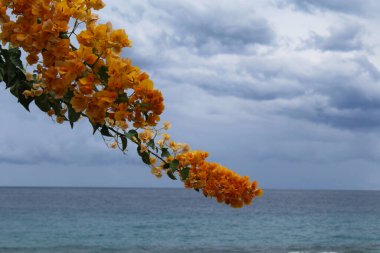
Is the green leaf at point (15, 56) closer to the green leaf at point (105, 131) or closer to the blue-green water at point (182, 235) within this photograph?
the green leaf at point (105, 131)

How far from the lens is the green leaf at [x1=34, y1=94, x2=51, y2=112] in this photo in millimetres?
2346

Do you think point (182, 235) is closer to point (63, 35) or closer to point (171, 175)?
point (171, 175)

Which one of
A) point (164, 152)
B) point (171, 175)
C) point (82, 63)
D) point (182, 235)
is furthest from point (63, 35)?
point (182, 235)

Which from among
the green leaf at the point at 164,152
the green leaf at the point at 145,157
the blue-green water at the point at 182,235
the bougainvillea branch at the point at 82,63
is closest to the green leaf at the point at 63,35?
the bougainvillea branch at the point at 82,63

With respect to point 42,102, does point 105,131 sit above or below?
below

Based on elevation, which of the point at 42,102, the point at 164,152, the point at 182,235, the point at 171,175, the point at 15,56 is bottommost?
the point at 182,235

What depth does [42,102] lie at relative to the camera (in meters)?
2.36

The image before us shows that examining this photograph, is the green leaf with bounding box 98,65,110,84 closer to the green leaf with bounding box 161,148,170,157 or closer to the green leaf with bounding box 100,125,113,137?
the green leaf with bounding box 100,125,113,137

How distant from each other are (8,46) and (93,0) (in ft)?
1.60

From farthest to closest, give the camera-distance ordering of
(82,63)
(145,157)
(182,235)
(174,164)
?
(182,235)
(174,164)
(145,157)
(82,63)

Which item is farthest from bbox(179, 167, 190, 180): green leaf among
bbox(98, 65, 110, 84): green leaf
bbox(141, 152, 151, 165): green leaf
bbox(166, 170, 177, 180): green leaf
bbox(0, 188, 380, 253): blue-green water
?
bbox(0, 188, 380, 253): blue-green water

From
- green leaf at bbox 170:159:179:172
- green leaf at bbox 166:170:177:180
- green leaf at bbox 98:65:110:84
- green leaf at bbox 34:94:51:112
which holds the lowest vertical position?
green leaf at bbox 166:170:177:180

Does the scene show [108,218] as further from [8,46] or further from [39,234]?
[8,46]

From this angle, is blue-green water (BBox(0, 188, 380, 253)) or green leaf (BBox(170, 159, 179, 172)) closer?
green leaf (BBox(170, 159, 179, 172))
